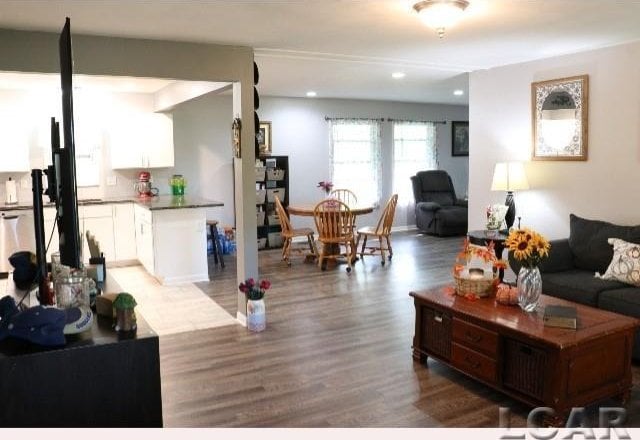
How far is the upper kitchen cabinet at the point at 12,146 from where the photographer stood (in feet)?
21.5

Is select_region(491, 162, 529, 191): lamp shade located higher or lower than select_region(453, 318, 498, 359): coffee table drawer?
higher

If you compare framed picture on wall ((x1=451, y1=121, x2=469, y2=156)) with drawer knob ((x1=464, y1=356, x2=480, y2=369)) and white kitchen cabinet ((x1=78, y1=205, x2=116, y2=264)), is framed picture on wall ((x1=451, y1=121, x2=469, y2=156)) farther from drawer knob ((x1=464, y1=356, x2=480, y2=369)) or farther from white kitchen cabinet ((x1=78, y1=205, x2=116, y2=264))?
drawer knob ((x1=464, y1=356, x2=480, y2=369))

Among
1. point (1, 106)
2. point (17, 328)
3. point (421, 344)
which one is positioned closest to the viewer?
point (17, 328)

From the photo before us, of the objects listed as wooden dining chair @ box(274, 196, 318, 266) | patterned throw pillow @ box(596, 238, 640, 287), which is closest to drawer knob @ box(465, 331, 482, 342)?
patterned throw pillow @ box(596, 238, 640, 287)

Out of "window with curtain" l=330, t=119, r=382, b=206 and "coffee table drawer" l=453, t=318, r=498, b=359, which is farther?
"window with curtain" l=330, t=119, r=382, b=206

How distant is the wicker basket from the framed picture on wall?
714 centimetres

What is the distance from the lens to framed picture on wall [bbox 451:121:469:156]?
33.7 feet

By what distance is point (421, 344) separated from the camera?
146 inches

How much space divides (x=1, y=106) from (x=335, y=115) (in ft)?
15.5

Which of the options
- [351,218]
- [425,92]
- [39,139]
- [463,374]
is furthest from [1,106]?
[463,374]

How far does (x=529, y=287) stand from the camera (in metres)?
3.17

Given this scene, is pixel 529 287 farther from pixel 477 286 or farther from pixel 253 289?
pixel 253 289
